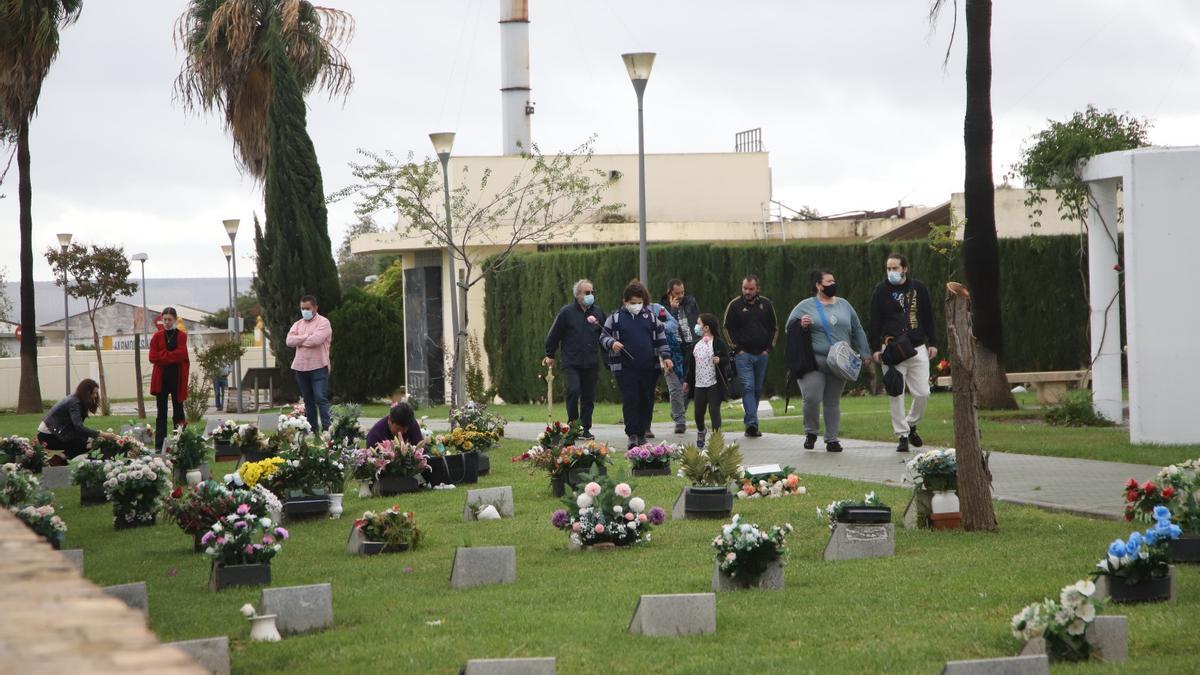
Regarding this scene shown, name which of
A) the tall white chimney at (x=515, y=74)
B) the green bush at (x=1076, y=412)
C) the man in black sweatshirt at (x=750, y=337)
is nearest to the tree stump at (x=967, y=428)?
the man in black sweatshirt at (x=750, y=337)

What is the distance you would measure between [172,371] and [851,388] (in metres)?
15.1

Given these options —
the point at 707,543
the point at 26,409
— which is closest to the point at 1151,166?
the point at 707,543

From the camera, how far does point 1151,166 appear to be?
15.5 meters

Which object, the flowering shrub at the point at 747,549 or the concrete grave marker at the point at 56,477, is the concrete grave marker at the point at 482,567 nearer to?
the flowering shrub at the point at 747,549

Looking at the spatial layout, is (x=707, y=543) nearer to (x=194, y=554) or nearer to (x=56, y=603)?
(x=194, y=554)

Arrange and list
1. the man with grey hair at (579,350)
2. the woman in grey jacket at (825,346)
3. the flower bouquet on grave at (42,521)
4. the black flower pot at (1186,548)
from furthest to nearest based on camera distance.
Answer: the man with grey hair at (579,350)
the woman in grey jacket at (825,346)
the flower bouquet on grave at (42,521)
the black flower pot at (1186,548)

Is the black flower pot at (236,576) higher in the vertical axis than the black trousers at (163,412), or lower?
lower

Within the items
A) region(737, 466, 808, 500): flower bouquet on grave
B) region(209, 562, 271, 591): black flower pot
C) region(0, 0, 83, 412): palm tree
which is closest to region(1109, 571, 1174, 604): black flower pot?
region(737, 466, 808, 500): flower bouquet on grave

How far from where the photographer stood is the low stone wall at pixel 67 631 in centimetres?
196

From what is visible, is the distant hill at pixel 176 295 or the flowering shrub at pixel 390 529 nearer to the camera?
the flowering shrub at pixel 390 529

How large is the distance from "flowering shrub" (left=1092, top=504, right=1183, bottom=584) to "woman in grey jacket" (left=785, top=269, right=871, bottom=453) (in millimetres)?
8105

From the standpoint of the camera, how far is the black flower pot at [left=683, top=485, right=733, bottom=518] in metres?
11.1

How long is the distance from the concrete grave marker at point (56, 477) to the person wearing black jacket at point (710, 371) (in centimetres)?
708

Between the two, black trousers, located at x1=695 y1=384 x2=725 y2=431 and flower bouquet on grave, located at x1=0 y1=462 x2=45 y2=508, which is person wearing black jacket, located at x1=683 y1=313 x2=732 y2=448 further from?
flower bouquet on grave, located at x1=0 y1=462 x2=45 y2=508
